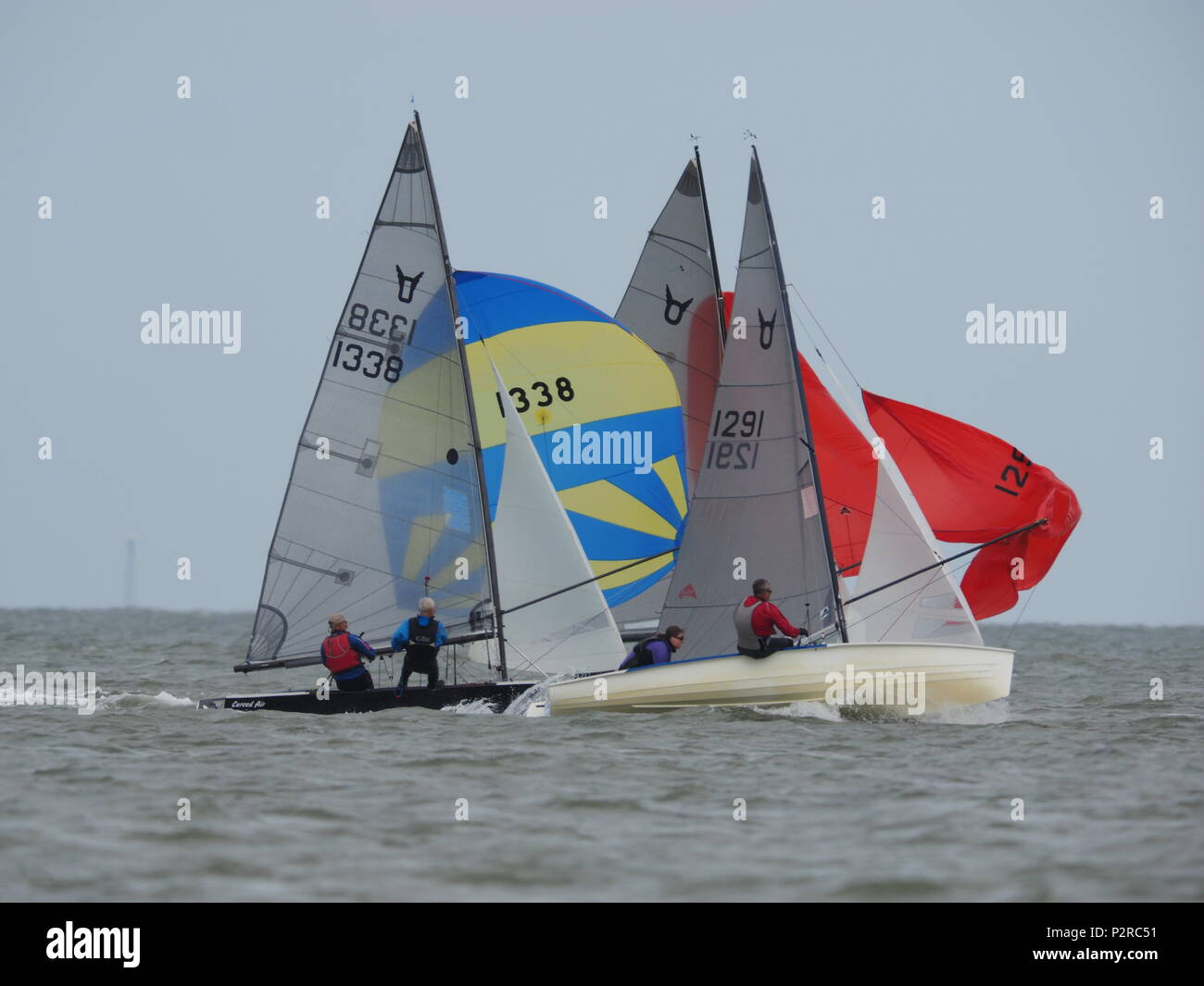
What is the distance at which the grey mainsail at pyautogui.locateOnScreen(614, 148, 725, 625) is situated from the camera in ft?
68.6

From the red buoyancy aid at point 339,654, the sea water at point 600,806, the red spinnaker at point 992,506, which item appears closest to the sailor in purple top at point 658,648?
the sea water at point 600,806

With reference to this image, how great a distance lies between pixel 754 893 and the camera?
27.2 ft

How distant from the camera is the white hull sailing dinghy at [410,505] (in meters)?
17.6

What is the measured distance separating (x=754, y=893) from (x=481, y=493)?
9.77 metres

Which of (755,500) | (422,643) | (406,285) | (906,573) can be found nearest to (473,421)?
(406,285)

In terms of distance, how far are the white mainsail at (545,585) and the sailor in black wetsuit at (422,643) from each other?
3.82 feet

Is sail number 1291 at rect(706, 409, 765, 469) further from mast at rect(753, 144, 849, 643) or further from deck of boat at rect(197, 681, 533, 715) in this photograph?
deck of boat at rect(197, 681, 533, 715)

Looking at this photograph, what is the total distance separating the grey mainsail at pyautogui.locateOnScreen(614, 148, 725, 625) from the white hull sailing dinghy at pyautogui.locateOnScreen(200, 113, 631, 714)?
12.2ft

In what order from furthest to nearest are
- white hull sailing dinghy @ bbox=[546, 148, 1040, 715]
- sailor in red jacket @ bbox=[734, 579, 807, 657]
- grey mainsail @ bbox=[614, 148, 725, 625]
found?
1. grey mainsail @ bbox=[614, 148, 725, 625]
2. white hull sailing dinghy @ bbox=[546, 148, 1040, 715]
3. sailor in red jacket @ bbox=[734, 579, 807, 657]

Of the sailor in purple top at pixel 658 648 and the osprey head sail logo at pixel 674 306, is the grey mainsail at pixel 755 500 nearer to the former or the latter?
the sailor in purple top at pixel 658 648

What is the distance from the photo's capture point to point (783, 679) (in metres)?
15.7

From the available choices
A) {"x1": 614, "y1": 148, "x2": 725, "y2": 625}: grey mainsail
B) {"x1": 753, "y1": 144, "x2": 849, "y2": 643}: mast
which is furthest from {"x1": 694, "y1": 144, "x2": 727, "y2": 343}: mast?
{"x1": 753, "y1": 144, "x2": 849, "y2": 643}: mast

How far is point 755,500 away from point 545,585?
252cm
